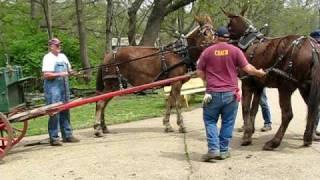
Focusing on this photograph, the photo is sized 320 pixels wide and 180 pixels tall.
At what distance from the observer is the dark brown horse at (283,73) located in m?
8.99

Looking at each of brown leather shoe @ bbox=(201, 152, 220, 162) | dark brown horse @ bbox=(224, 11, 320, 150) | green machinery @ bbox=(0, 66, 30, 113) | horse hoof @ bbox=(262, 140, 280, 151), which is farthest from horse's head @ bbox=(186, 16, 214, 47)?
green machinery @ bbox=(0, 66, 30, 113)

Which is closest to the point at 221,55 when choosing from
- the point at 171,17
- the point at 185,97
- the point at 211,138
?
the point at 211,138

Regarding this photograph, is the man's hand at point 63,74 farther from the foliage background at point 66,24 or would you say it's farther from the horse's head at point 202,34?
the foliage background at point 66,24

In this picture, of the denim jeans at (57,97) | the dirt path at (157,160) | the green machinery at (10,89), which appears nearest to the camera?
the dirt path at (157,160)

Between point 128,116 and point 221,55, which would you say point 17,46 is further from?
point 221,55

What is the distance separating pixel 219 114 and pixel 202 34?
348 centimetres

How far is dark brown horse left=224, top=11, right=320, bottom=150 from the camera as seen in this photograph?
899 cm

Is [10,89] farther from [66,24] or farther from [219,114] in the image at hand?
[66,24]

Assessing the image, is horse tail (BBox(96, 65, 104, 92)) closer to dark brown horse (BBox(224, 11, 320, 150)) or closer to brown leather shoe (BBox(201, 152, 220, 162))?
dark brown horse (BBox(224, 11, 320, 150))

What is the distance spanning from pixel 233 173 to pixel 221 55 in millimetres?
1752

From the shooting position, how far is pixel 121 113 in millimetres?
16500

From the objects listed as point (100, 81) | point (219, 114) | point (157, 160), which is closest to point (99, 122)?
point (100, 81)

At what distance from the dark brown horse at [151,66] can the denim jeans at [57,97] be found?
1.01 meters

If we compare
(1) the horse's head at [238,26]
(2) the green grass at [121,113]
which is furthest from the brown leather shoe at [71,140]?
(1) the horse's head at [238,26]
